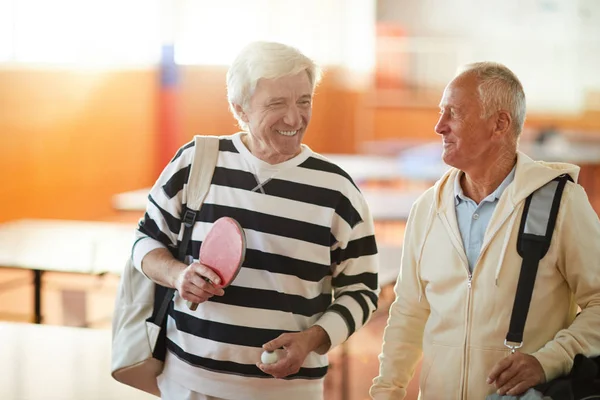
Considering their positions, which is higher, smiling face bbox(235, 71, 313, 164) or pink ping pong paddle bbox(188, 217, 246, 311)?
smiling face bbox(235, 71, 313, 164)

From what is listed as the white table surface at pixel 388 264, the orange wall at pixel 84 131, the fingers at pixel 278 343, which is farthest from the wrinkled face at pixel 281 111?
the orange wall at pixel 84 131

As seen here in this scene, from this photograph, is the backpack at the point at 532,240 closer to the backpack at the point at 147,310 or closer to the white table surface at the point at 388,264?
the backpack at the point at 147,310

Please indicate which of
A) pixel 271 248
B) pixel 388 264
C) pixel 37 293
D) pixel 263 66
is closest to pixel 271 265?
pixel 271 248

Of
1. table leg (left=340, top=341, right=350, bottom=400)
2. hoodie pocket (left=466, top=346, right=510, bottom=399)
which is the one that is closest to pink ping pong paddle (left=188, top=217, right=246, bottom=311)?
hoodie pocket (left=466, top=346, right=510, bottom=399)

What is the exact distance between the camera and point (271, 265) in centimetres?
175

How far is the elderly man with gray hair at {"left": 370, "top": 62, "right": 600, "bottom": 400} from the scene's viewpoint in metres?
1.60

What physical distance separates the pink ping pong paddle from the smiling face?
0.22m

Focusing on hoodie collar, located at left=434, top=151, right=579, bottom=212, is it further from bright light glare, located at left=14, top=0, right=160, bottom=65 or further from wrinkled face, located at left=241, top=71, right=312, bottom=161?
bright light glare, located at left=14, top=0, right=160, bottom=65

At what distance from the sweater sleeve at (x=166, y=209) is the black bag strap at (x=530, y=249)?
760 millimetres

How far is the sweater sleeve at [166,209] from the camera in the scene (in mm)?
1813

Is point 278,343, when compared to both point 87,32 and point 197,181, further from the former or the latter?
point 87,32

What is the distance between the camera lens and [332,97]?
38.7 feet

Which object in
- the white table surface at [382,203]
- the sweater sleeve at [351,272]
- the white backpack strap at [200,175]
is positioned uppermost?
the white backpack strap at [200,175]

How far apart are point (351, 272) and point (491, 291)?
1.04 ft
